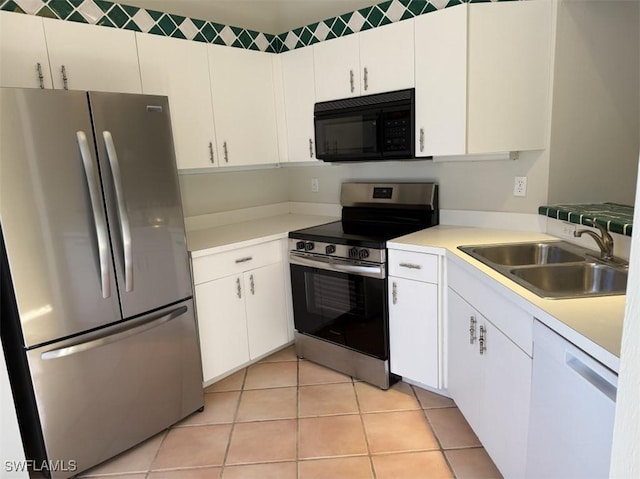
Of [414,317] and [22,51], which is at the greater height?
[22,51]

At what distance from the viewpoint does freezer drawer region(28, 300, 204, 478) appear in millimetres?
1869

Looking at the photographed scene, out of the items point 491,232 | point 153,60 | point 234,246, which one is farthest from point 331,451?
point 153,60

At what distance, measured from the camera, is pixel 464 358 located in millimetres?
2080

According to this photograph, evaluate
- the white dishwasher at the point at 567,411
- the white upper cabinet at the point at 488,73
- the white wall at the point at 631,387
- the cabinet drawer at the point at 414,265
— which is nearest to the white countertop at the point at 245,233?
the cabinet drawer at the point at 414,265

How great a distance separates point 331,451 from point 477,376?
78cm

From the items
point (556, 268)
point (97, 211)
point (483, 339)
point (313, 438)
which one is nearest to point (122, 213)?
point (97, 211)

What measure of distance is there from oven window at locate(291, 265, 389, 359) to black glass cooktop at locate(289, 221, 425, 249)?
0.20 metres

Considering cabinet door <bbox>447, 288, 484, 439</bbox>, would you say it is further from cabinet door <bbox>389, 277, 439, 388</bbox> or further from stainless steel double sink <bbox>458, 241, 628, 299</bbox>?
stainless steel double sink <bbox>458, 241, 628, 299</bbox>

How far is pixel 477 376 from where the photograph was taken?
194 centimetres

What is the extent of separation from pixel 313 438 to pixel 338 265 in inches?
37.1

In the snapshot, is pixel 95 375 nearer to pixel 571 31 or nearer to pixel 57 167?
pixel 57 167

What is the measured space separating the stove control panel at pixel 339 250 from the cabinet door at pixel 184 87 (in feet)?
2.50

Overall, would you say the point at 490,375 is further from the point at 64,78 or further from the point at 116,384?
the point at 64,78

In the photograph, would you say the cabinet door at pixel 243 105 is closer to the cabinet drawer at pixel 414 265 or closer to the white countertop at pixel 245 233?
the white countertop at pixel 245 233
